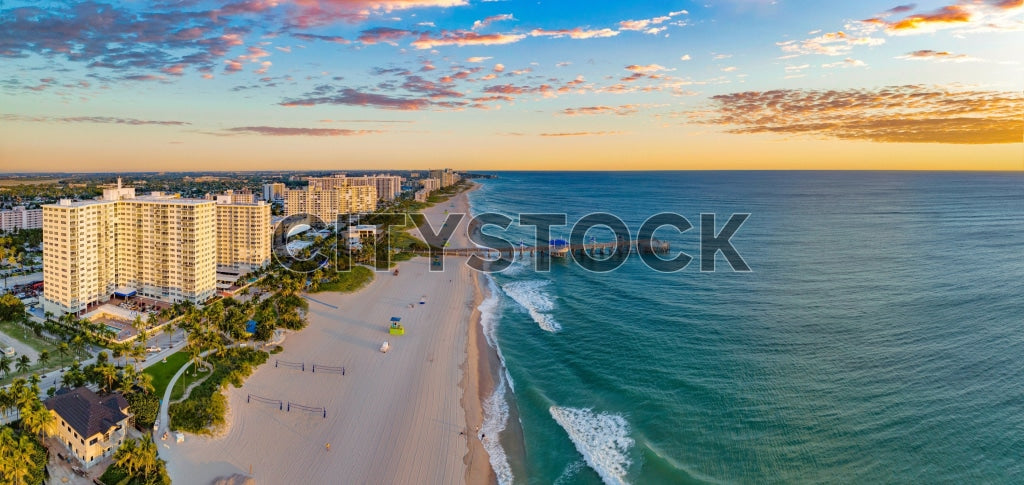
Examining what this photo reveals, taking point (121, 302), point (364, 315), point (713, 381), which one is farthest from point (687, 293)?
point (121, 302)

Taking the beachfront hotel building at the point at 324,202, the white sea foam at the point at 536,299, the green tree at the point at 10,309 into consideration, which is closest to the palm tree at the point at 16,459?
the green tree at the point at 10,309

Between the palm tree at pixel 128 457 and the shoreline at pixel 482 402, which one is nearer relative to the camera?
the palm tree at pixel 128 457

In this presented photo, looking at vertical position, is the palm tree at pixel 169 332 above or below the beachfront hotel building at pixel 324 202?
below

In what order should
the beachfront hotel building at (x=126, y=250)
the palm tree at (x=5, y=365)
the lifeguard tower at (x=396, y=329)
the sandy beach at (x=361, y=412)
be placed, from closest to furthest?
1. the sandy beach at (x=361, y=412)
2. the palm tree at (x=5, y=365)
3. the lifeguard tower at (x=396, y=329)
4. the beachfront hotel building at (x=126, y=250)

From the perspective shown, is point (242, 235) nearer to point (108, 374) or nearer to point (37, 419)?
point (108, 374)

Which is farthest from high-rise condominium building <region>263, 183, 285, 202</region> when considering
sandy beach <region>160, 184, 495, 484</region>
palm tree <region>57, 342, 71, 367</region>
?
palm tree <region>57, 342, 71, 367</region>

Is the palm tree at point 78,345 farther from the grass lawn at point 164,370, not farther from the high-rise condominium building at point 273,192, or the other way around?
the high-rise condominium building at point 273,192

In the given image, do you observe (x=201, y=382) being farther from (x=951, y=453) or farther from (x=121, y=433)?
(x=951, y=453)

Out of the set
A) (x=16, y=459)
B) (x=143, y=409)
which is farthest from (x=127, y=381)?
(x=16, y=459)
